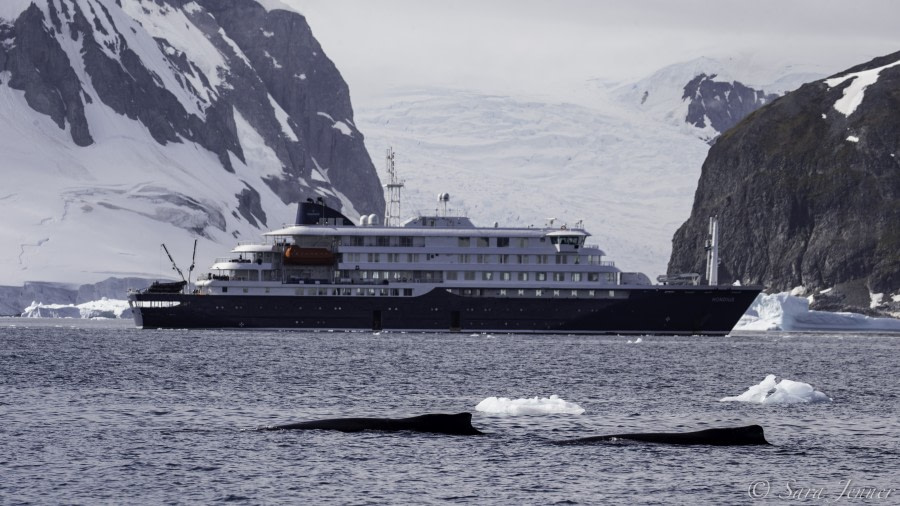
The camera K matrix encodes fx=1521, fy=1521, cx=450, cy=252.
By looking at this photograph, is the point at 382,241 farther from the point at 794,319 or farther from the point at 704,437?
the point at 704,437

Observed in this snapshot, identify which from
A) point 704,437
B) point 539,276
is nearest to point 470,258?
point 539,276

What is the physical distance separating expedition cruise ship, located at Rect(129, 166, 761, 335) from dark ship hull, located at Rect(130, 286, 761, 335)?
0.26 ft

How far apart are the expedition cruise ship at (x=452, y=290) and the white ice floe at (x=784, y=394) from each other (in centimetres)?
6357

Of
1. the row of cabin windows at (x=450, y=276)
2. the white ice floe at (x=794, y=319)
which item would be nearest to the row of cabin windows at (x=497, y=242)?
the row of cabin windows at (x=450, y=276)

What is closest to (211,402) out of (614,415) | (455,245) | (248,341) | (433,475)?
(614,415)

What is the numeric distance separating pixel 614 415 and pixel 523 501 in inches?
644

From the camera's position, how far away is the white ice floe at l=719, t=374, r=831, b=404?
5216 centimetres

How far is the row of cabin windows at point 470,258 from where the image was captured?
119 m

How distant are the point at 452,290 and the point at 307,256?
11.8m

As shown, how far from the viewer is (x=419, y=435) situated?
41781 mm

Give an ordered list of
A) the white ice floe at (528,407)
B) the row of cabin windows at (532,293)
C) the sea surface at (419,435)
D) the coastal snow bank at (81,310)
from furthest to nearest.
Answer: the coastal snow bank at (81,310), the row of cabin windows at (532,293), the white ice floe at (528,407), the sea surface at (419,435)

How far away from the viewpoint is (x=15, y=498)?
3262 centimetres

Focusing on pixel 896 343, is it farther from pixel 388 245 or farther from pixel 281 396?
pixel 281 396

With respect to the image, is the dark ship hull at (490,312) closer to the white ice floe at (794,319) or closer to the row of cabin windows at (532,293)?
the row of cabin windows at (532,293)
